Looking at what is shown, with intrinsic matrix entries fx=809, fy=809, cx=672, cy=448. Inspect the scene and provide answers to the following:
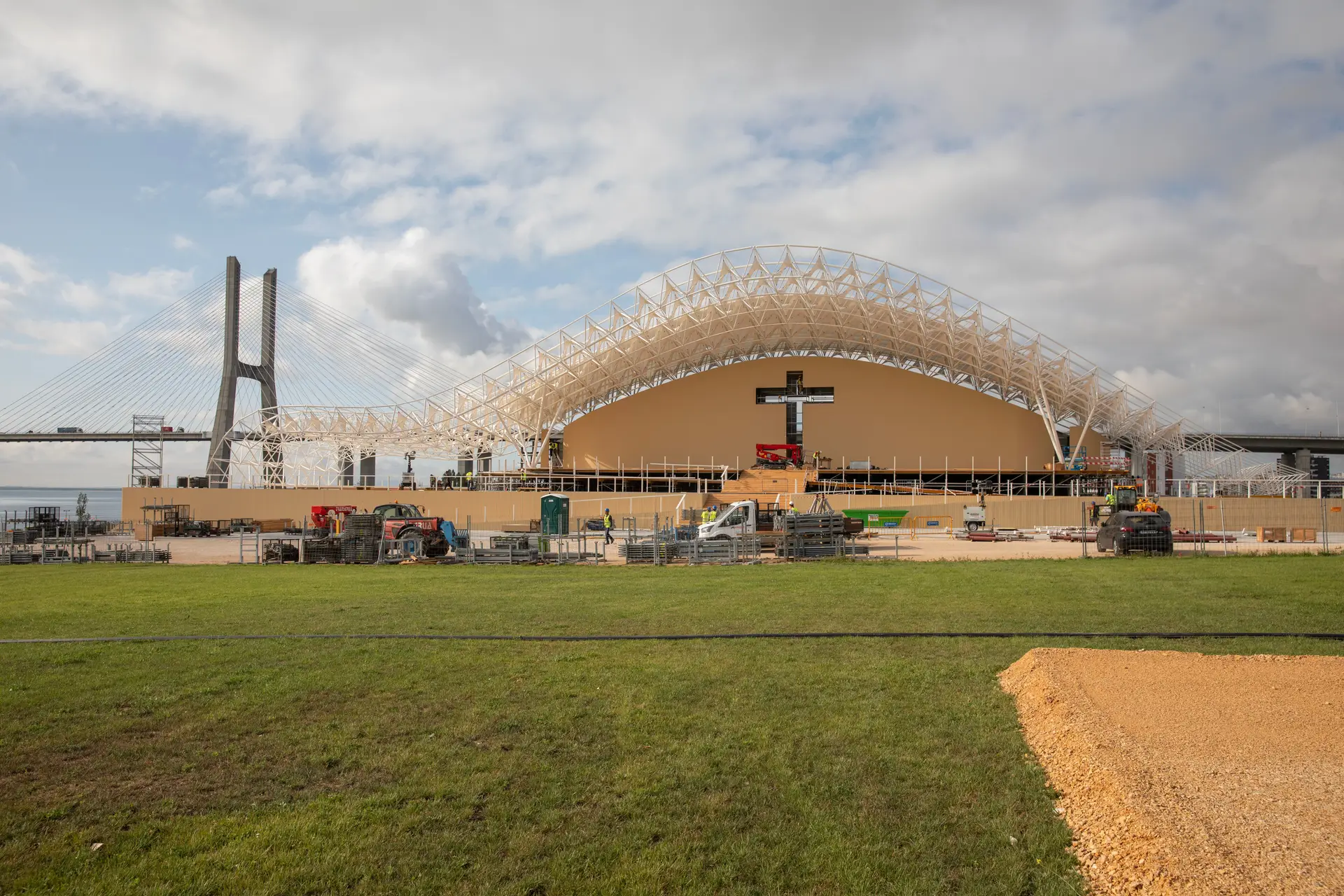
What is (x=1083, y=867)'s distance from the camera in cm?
430

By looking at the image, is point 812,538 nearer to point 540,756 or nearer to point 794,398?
point 540,756

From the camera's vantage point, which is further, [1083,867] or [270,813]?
[270,813]

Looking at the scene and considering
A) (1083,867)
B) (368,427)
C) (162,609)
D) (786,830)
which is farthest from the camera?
(368,427)

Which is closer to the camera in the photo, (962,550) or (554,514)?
(962,550)

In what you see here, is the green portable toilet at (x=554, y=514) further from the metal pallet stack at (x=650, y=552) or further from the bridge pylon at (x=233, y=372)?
the bridge pylon at (x=233, y=372)

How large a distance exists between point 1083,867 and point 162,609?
13.9 metres

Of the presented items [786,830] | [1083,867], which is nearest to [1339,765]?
[1083,867]

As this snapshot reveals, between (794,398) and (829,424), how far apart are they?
3.76 m

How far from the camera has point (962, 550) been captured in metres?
29.9

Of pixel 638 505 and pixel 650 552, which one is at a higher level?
pixel 638 505

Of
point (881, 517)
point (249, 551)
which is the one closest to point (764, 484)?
point (881, 517)

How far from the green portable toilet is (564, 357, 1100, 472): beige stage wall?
2513 centimetres

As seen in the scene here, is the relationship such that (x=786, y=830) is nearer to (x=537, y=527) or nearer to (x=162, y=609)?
(x=162, y=609)

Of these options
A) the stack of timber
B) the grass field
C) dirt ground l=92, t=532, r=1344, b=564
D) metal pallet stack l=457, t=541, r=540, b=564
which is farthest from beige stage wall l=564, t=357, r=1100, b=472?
the grass field
